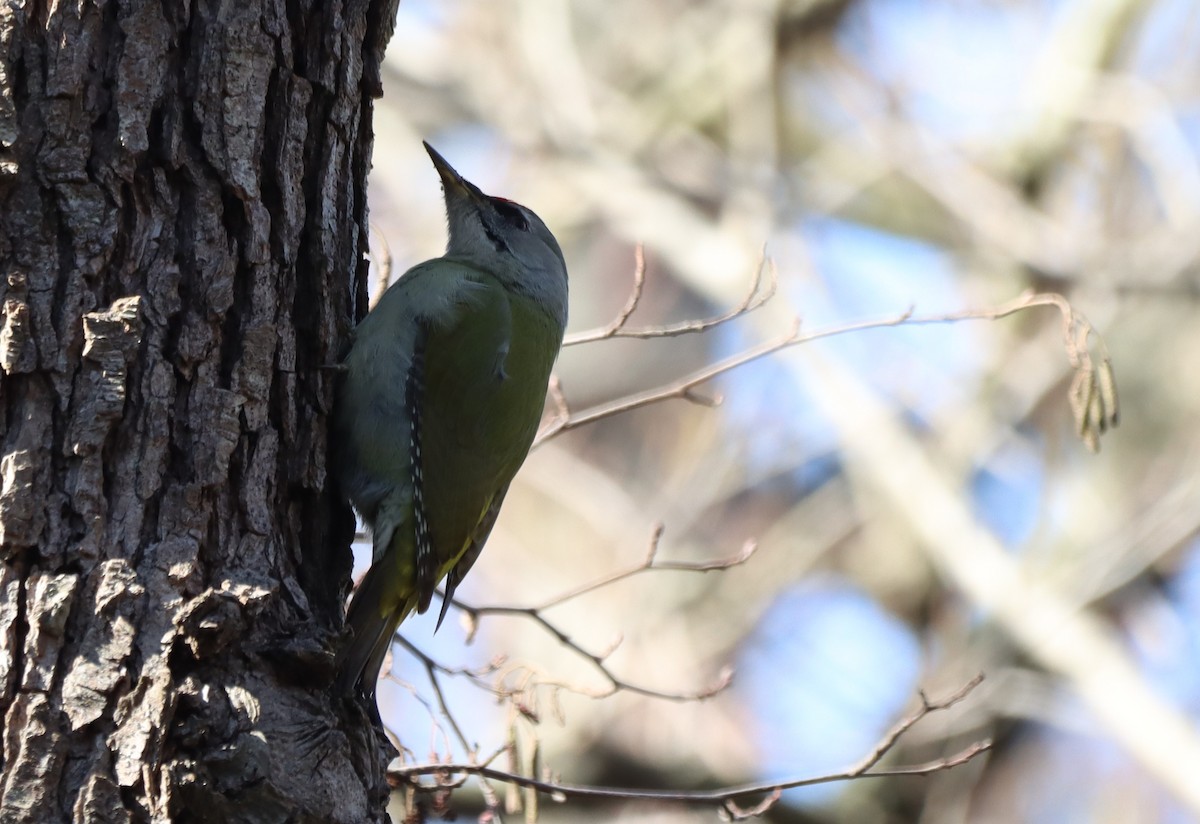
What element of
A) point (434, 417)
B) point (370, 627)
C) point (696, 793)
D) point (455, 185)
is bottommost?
point (696, 793)

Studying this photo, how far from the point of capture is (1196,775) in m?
7.36

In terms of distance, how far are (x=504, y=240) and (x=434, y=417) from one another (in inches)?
41.7

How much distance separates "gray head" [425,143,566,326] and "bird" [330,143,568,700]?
11mm

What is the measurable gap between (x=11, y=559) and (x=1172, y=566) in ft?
26.4

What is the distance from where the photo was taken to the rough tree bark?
2.31 m

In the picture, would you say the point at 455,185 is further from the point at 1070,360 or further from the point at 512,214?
the point at 1070,360

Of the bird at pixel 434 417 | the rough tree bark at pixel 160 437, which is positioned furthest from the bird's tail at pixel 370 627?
the rough tree bark at pixel 160 437

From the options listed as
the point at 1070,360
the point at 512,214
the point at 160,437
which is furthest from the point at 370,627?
the point at 512,214

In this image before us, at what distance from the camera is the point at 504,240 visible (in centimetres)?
483

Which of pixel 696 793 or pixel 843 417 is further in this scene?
pixel 843 417

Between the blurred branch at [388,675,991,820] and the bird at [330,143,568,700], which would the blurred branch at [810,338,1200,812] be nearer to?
the bird at [330,143,568,700]

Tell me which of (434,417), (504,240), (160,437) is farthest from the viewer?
(504,240)

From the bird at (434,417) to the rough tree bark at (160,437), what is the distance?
0.51m

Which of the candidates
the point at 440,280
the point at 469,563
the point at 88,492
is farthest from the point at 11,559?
the point at 440,280
